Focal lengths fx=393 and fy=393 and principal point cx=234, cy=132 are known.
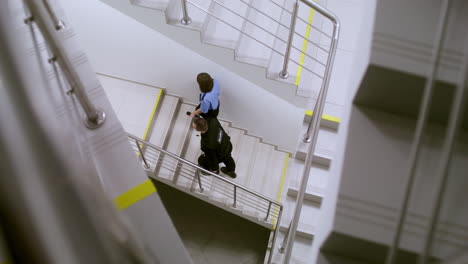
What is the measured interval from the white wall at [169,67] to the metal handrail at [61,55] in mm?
1738

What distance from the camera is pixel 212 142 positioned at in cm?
244

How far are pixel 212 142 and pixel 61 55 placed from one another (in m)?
1.52

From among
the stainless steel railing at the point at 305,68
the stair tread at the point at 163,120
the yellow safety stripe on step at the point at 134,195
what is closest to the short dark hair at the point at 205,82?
the stainless steel railing at the point at 305,68

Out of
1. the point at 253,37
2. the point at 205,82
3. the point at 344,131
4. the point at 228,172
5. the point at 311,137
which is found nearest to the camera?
the point at 344,131

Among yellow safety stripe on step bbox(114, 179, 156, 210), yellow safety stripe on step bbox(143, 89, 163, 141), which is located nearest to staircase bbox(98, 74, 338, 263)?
yellow safety stripe on step bbox(143, 89, 163, 141)

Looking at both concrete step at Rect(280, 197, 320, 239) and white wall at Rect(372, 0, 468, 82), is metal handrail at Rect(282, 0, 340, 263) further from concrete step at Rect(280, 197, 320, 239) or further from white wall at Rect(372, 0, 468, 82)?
white wall at Rect(372, 0, 468, 82)

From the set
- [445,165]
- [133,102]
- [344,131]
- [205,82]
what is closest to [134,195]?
[344,131]

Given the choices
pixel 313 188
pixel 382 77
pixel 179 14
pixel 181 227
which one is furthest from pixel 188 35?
pixel 181 227

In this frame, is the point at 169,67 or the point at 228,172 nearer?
the point at 228,172

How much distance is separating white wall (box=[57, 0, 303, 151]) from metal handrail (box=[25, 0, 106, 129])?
1.74 m

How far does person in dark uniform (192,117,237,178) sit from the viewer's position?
7.73 feet

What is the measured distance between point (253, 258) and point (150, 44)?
180cm

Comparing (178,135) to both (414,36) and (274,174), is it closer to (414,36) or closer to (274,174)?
(274,174)

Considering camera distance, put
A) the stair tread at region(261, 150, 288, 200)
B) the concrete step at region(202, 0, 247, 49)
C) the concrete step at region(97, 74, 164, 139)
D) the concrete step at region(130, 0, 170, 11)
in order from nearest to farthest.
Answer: the concrete step at region(130, 0, 170, 11)
the concrete step at region(202, 0, 247, 49)
the stair tread at region(261, 150, 288, 200)
the concrete step at region(97, 74, 164, 139)
